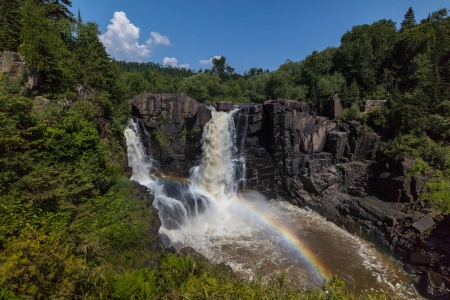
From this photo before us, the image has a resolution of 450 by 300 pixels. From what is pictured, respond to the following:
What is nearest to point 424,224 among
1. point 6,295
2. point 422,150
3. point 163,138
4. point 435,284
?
point 435,284

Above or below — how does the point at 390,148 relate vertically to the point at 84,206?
above

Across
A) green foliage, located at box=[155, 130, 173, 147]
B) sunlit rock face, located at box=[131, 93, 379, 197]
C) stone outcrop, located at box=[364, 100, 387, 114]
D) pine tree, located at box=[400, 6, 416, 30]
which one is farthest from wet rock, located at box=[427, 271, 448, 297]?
pine tree, located at box=[400, 6, 416, 30]

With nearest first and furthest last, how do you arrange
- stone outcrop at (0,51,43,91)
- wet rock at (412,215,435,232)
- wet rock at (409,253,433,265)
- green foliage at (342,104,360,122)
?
wet rock at (409,253,433,265) → stone outcrop at (0,51,43,91) → wet rock at (412,215,435,232) → green foliage at (342,104,360,122)

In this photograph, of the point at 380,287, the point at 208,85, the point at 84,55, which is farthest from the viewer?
the point at 208,85

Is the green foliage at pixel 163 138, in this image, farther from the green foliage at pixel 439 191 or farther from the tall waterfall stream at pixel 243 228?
the green foliage at pixel 439 191

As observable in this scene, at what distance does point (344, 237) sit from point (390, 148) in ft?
32.5

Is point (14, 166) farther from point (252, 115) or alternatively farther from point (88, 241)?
point (252, 115)

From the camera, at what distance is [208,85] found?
1608 inches

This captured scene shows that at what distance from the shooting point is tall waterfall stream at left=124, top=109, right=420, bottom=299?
47.0 feet

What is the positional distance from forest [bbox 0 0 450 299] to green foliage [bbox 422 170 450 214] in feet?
0.24

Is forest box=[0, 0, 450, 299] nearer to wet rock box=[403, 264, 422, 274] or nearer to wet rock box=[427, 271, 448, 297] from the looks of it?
wet rock box=[427, 271, 448, 297]

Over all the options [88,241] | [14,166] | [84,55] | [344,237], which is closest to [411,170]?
[344,237]

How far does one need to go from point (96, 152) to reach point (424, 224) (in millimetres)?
21869

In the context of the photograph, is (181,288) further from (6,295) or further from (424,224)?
(424,224)
